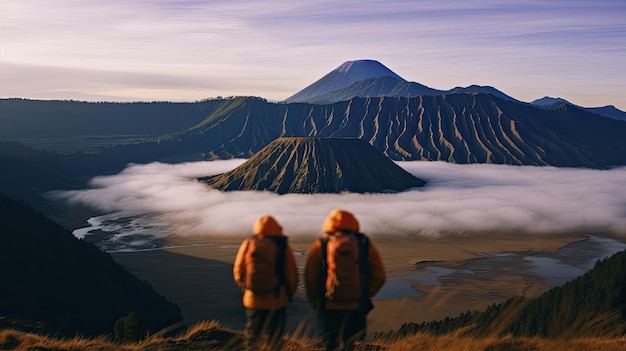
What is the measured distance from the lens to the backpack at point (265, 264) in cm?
856

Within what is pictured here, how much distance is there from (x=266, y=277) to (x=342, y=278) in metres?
1.13

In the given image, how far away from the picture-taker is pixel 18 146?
525 ft

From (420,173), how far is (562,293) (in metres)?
Result: 134

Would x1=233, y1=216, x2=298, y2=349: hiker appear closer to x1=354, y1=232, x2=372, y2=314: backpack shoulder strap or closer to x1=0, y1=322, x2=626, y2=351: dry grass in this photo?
x1=0, y1=322, x2=626, y2=351: dry grass

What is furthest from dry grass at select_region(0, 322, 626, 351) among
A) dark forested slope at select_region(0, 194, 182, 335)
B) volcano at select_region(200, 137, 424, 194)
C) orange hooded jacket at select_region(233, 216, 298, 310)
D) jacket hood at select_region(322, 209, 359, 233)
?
volcano at select_region(200, 137, 424, 194)

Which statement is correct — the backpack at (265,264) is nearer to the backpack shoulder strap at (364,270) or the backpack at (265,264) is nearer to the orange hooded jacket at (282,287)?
the orange hooded jacket at (282,287)

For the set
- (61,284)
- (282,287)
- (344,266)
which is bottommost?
(61,284)

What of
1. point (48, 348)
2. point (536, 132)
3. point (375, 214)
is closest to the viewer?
point (48, 348)

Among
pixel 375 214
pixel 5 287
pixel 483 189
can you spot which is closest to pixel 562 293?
pixel 5 287

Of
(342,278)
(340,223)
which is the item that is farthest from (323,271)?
(340,223)

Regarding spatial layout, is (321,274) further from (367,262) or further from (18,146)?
(18,146)

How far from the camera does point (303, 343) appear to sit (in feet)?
34.2

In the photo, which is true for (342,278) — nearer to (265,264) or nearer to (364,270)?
(364,270)

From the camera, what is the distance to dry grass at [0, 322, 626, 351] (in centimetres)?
931
